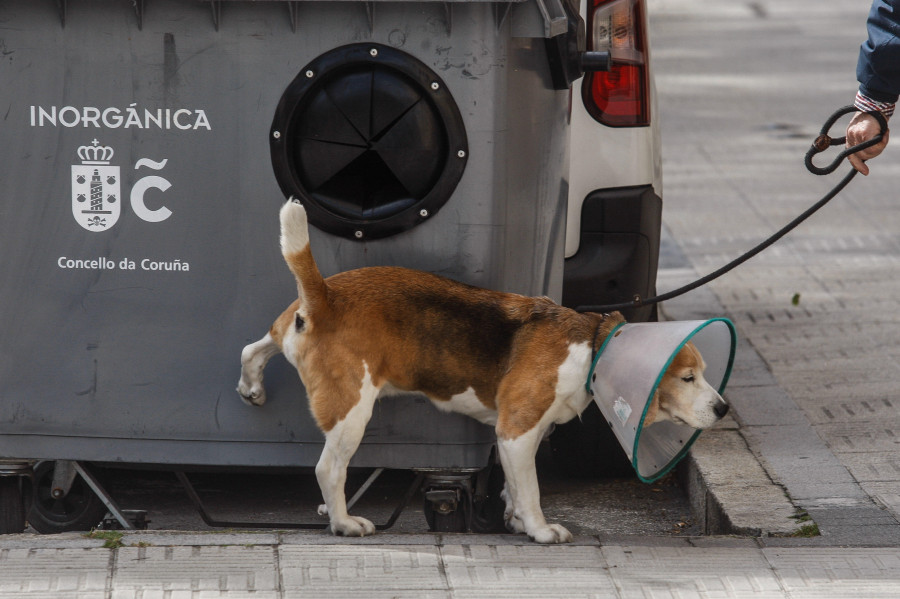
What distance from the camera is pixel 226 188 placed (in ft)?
11.5

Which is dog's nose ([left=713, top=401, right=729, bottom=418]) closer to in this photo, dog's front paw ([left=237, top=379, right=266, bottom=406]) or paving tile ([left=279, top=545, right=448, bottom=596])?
paving tile ([left=279, top=545, right=448, bottom=596])

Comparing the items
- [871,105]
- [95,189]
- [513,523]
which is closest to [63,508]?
[95,189]

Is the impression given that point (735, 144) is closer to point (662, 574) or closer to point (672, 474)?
point (672, 474)

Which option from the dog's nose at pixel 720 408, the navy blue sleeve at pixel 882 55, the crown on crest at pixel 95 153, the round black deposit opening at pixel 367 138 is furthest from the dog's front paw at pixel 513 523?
the navy blue sleeve at pixel 882 55

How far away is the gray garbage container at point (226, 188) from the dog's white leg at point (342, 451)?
0.53ft

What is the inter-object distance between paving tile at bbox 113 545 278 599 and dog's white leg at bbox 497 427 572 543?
695 millimetres

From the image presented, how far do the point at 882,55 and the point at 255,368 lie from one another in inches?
79.1

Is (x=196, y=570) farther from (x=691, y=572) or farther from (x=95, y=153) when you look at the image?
(x=691, y=572)

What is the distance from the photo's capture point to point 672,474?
15.8 ft

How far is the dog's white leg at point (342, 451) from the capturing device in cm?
346

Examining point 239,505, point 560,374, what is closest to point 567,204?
point 560,374

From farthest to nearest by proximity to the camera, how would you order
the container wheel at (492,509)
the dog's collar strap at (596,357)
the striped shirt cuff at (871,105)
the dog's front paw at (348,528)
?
the container wheel at (492,509) → the striped shirt cuff at (871,105) → the dog's front paw at (348,528) → the dog's collar strap at (596,357)

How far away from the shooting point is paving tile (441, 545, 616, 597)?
10.8ft

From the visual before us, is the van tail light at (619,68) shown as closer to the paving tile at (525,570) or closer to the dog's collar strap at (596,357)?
the dog's collar strap at (596,357)
